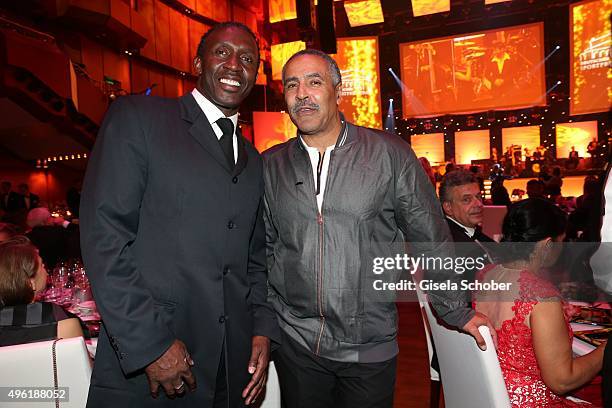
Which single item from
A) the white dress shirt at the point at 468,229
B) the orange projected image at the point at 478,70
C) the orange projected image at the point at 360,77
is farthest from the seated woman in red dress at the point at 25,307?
the orange projected image at the point at 478,70

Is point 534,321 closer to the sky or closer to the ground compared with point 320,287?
closer to the ground

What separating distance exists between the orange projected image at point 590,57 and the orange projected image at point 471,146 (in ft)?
9.21

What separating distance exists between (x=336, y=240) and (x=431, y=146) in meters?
14.3

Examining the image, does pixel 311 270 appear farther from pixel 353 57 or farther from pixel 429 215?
pixel 353 57

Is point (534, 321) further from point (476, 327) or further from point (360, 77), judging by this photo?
point (360, 77)

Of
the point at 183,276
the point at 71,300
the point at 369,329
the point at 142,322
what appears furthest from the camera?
the point at 71,300

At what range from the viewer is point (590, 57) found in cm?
1132

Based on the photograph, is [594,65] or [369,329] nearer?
[369,329]

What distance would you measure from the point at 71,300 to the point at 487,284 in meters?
2.53

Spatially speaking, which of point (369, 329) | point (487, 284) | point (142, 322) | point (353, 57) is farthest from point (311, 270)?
point (353, 57)

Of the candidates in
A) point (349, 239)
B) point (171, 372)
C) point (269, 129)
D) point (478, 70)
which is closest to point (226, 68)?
point (349, 239)

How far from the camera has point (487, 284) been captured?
201 centimetres

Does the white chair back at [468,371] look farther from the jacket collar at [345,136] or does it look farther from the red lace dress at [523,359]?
the jacket collar at [345,136]

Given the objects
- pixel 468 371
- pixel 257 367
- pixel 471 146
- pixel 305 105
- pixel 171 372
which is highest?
pixel 471 146
